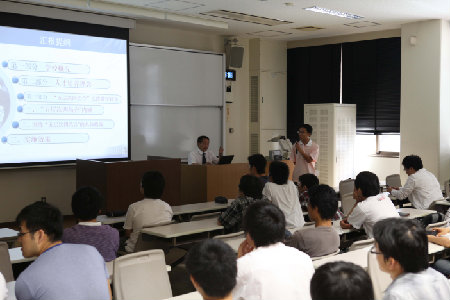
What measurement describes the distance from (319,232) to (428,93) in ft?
20.4

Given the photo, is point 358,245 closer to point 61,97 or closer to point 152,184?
A: point 152,184

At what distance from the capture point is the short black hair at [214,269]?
2.05 m

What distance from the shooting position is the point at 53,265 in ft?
8.00

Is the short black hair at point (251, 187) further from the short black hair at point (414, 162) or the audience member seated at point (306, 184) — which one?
the short black hair at point (414, 162)

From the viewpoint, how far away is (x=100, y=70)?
8.33m

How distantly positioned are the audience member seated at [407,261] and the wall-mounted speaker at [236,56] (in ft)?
27.1

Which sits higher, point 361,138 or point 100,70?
point 100,70

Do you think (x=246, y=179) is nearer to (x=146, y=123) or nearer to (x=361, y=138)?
(x=146, y=123)

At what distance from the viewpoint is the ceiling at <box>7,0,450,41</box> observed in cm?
755

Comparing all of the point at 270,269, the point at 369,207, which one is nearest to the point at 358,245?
the point at 369,207

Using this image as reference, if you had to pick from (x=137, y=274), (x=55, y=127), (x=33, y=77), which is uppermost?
(x=33, y=77)

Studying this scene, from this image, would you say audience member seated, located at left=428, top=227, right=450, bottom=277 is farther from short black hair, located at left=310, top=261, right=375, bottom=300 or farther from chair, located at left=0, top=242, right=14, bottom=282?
chair, located at left=0, top=242, right=14, bottom=282

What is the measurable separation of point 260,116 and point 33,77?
4840 mm

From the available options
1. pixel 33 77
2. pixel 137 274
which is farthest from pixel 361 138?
pixel 137 274
